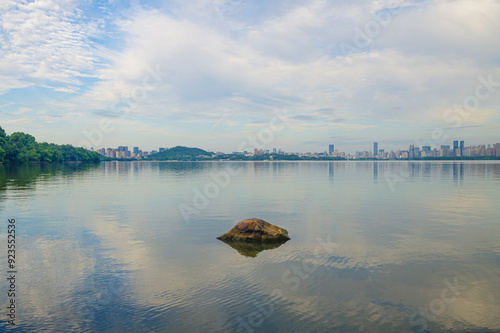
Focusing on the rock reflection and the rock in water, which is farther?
the rock in water

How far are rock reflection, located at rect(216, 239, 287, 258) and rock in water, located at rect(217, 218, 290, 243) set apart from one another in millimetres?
360

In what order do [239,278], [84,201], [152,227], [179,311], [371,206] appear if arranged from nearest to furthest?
[179,311]
[239,278]
[152,227]
[371,206]
[84,201]

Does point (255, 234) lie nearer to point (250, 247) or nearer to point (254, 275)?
point (250, 247)

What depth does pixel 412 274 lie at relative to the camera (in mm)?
15266

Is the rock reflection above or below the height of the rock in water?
below

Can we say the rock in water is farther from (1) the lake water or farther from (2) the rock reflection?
(1) the lake water

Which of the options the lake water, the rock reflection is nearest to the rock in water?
the rock reflection

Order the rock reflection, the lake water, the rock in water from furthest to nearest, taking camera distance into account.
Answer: the rock in water → the rock reflection → the lake water

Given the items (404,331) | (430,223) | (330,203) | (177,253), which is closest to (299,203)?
(330,203)

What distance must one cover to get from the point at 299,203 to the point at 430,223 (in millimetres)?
14700

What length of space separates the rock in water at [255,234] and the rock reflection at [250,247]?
360mm

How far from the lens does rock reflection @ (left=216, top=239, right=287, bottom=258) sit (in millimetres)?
18675

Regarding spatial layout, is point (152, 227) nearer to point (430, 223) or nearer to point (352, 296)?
point (352, 296)

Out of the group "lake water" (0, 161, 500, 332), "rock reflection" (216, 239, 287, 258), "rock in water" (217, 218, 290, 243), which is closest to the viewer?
"lake water" (0, 161, 500, 332)
